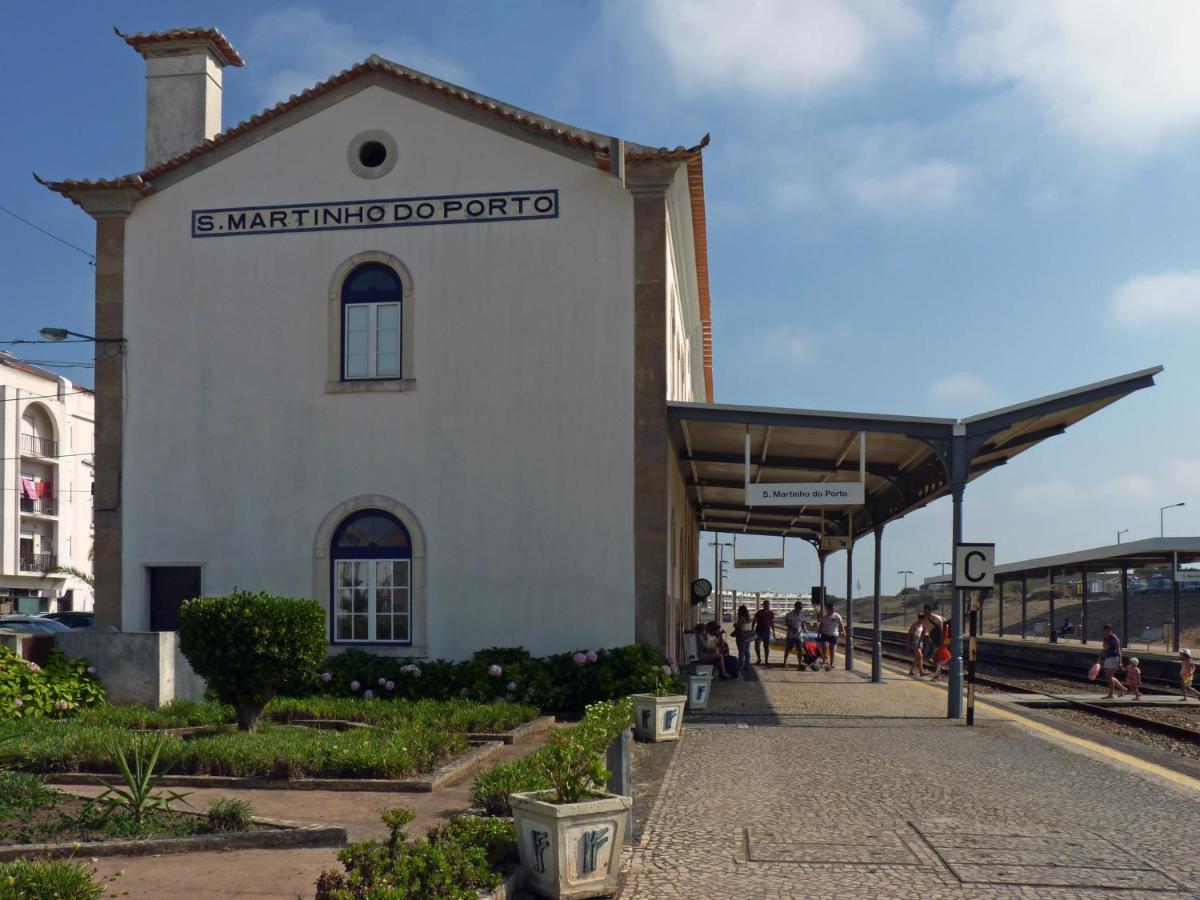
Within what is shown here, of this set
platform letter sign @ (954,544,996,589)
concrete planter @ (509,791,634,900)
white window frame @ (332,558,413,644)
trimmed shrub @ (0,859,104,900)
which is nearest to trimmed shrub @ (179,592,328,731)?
white window frame @ (332,558,413,644)

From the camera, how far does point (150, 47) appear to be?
1983cm

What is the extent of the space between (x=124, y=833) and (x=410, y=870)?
2679 millimetres

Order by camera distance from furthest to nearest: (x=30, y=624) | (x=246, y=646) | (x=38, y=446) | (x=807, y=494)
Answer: (x=38, y=446) < (x=30, y=624) < (x=807, y=494) < (x=246, y=646)

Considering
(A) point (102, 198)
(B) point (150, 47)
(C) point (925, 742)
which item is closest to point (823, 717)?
(C) point (925, 742)

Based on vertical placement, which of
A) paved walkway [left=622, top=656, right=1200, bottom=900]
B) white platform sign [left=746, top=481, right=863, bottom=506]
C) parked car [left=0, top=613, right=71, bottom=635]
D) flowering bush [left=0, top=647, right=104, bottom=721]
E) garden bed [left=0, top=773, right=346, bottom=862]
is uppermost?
white platform sign [left=746, top=481, right=863, bottom=506]

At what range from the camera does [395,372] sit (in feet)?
57.1

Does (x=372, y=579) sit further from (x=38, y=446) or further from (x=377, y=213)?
(x=38, y=446)

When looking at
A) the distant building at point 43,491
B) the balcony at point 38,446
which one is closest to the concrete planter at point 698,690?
the distant building at point 43,491

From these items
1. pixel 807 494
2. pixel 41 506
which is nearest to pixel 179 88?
pixel 807 494

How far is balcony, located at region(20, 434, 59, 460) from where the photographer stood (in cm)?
6128

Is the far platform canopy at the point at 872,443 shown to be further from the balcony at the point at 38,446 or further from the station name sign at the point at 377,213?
the balcony at the point at 38,446

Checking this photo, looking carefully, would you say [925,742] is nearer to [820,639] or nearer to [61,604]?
[820,639]

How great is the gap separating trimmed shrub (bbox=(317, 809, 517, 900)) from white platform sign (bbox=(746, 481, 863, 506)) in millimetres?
9996

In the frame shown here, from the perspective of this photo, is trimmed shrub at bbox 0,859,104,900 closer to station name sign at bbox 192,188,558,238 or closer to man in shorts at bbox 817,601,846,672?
station name sign at bbox 192,188,558,238
